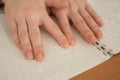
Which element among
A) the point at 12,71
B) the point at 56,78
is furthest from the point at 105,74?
the point at 12,71

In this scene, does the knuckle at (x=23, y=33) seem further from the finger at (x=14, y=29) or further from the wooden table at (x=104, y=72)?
the wooden table at (x=104, y=72)

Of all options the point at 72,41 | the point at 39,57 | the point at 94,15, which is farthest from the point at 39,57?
the point at 94,15

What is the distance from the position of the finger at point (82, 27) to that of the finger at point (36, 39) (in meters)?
0.12

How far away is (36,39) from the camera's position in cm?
51

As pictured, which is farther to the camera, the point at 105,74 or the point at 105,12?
the point at 105,12

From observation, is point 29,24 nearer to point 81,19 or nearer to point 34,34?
point 34,34

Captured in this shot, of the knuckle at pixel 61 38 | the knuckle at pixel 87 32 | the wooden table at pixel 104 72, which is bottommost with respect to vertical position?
the wooden table at pixel 104 72

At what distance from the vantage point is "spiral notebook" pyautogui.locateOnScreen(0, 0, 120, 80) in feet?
1.49

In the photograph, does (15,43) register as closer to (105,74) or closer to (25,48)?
(25,48)

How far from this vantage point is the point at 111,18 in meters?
0.63

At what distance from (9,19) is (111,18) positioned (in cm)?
32

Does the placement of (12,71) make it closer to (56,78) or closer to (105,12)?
(56,78)

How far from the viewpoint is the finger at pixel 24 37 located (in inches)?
19.1

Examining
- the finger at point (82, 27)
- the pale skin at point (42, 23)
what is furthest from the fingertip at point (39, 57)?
the finger at point (82, 27)
